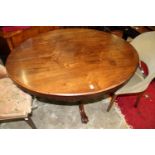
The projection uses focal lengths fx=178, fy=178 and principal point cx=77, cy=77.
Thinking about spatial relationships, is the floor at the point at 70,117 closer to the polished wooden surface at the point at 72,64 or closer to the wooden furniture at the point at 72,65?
the wooden furniture at the point at 72,65

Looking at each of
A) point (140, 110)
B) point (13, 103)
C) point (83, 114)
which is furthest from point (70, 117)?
point (140, 110)

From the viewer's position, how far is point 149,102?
86.8 inches

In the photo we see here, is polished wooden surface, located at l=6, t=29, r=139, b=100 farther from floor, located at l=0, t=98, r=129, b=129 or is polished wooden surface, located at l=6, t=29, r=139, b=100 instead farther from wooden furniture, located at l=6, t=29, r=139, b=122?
floor, located at l=0, t=98, r=129, b=129

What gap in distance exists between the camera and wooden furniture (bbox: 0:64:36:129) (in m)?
1.50

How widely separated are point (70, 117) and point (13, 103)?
734mm

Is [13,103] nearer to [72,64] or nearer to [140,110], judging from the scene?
[72,64]

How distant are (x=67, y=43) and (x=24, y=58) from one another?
452 millimetres

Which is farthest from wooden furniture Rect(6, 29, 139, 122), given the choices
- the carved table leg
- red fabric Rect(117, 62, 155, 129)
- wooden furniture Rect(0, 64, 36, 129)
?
red fabric Rect(117, 62, 155, 129)

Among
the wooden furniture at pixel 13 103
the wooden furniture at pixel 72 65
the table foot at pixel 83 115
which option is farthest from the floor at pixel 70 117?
the wooden furniture at pixel 72 65

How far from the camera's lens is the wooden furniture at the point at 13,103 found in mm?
1504

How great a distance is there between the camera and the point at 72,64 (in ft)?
4.85

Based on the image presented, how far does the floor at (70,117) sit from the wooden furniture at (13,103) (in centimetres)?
44
